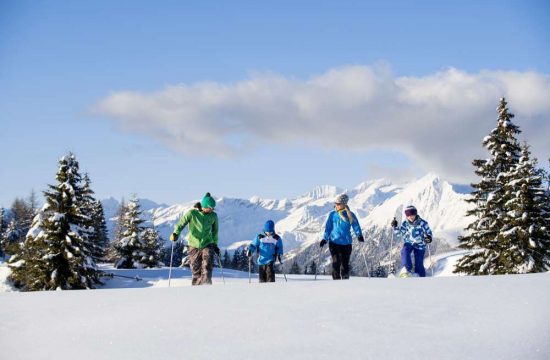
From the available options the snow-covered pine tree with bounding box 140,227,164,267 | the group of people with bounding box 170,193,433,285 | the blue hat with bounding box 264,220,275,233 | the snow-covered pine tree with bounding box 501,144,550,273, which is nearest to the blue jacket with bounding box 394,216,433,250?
the group of people with bounding box 170,193,433,285

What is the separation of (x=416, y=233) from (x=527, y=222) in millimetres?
13886

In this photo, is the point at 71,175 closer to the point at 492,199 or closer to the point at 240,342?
the point at 492,199

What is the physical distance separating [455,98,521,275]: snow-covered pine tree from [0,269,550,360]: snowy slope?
18.2 meters

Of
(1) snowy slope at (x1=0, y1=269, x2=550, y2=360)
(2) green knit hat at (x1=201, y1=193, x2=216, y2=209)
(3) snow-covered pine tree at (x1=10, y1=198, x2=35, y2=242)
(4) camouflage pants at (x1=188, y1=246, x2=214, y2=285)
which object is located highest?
(3) snow-covered pine tree at (x1=10, y1=198, x2=35, y2=242)

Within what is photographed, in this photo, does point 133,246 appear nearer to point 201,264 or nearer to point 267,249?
point 267,249

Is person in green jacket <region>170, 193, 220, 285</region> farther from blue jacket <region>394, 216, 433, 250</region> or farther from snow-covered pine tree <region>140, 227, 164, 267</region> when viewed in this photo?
snow-covered pine tree <region>140, 227, 164, 267</region>

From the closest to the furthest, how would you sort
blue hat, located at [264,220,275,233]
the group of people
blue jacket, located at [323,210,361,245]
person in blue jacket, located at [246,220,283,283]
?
1. the group of people
2. blue jacket, located at [323,210,361,245]
3. person in blue jacket, located at [246,220,283,283]
4. blue hat, located at [264,220,275,233]

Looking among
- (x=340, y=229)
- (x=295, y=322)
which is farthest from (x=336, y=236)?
(x=295, y=322)

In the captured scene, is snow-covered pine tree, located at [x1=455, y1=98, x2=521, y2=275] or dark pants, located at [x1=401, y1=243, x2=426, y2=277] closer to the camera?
dark pants, located at [x1=401, y1=243, x2=426, y2=277]

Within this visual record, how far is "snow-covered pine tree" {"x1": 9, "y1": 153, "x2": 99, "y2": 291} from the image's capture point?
2584cm

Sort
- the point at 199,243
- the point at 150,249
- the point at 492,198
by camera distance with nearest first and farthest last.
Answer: the point at 199,243 → the point at 492,198 → the point at 150,249

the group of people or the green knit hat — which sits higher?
the green knit hat

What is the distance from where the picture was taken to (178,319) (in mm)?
5652

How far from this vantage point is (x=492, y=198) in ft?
80.6
